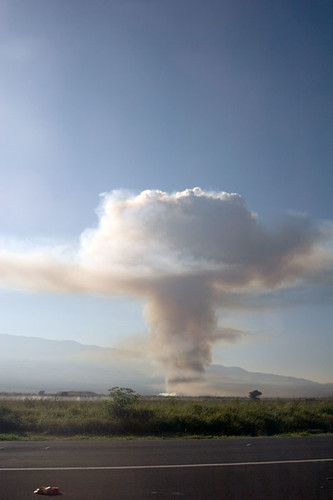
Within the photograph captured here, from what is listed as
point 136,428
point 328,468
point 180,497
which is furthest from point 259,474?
point 136,428

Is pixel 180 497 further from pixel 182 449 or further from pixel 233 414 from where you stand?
pixel 233 414

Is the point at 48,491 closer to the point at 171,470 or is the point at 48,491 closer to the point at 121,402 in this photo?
the point at 171,470

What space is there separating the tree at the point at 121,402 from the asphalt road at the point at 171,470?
862cm

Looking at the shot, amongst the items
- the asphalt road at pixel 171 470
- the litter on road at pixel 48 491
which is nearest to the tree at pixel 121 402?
the asphalt road at pixel 171 470

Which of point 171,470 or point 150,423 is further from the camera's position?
point 150,423

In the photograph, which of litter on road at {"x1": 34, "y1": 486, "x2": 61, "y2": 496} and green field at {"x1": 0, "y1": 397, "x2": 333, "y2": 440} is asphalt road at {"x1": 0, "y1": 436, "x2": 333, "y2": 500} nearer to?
litter on road at {"x1": 34, "y1": 486, "x2": 61, "y2": 496}

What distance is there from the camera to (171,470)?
1078 cm

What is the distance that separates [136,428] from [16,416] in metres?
6.26

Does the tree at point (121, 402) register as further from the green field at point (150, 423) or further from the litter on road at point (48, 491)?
the litter on road at point (48, 491)

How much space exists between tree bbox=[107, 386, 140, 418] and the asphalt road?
8.62m

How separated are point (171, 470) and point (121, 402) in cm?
1523

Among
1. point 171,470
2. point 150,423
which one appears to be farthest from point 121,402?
point 171,470

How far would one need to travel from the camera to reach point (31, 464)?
38.5ft

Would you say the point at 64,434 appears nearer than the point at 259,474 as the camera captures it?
No
